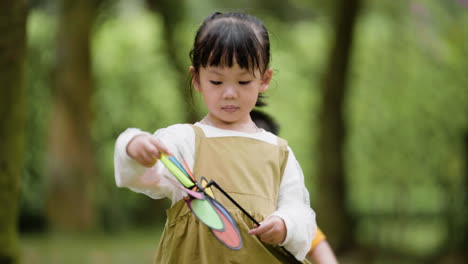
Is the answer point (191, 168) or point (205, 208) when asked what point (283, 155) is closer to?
point (191, 168)

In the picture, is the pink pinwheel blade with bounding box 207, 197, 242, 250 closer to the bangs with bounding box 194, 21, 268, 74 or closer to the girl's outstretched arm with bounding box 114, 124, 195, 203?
the girl's outstretched arm with bounding box 114, 124, 195, 203

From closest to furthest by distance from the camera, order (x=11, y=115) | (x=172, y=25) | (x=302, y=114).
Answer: (x=11, y=115), (x=172, y=25), (x=302, y=114)

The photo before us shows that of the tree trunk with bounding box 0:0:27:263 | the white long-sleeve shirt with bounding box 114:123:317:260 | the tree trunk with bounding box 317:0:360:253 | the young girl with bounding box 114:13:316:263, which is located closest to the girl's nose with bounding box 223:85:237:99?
the young girl with bounding box 114:13:316:263

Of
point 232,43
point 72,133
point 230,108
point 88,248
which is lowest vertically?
point 88,248

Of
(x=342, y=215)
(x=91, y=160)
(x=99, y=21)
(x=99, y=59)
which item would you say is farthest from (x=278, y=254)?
(x=99, y=59)

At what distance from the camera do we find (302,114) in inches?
553

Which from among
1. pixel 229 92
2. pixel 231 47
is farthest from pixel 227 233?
pixel 231 47

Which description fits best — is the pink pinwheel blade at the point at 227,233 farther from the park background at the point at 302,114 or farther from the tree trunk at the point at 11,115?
the park background at the point at 302,114

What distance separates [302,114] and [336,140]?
544 centimetres

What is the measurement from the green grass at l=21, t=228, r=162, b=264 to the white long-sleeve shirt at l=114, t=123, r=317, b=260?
14.6ft

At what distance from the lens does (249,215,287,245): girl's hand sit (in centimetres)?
219

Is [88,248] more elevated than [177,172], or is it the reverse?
[177,172]

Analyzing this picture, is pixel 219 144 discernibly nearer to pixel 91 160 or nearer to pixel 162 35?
pixel 91 160

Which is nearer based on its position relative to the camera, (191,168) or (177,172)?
(177,172)
